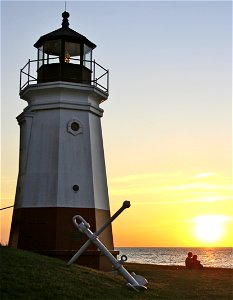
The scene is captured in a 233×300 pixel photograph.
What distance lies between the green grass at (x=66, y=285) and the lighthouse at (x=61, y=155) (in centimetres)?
400

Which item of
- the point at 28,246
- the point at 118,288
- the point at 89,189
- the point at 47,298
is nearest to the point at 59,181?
the point at 89,189

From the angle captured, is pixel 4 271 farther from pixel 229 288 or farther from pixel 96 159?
pixel 96 159

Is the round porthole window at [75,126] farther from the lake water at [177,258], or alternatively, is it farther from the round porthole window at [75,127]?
the lake water at [177,258]

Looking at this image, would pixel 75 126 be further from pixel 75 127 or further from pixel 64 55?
pixel 64 55

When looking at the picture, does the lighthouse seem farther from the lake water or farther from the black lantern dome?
the lake water

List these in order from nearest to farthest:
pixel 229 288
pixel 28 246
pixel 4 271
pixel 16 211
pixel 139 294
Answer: pixel 4 271 → pixel 139 294 → pixel 229 288 → pixel 28 246 → pixel 16 211

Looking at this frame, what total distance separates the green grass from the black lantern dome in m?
8.15

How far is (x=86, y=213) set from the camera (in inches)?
792

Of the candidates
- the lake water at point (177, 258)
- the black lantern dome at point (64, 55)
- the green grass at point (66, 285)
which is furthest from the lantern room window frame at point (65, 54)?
the lake water at point (177, 258)

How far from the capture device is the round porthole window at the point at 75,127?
20641mm

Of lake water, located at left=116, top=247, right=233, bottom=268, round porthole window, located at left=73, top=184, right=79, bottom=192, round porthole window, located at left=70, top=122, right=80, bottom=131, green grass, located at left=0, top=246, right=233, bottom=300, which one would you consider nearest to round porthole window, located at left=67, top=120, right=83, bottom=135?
round porthole window, located at left=70, top=122, right=80, bottom=131

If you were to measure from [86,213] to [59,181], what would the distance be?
156 centimetres

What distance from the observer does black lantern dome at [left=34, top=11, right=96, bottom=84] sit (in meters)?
20.9

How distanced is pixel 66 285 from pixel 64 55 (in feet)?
35.4
